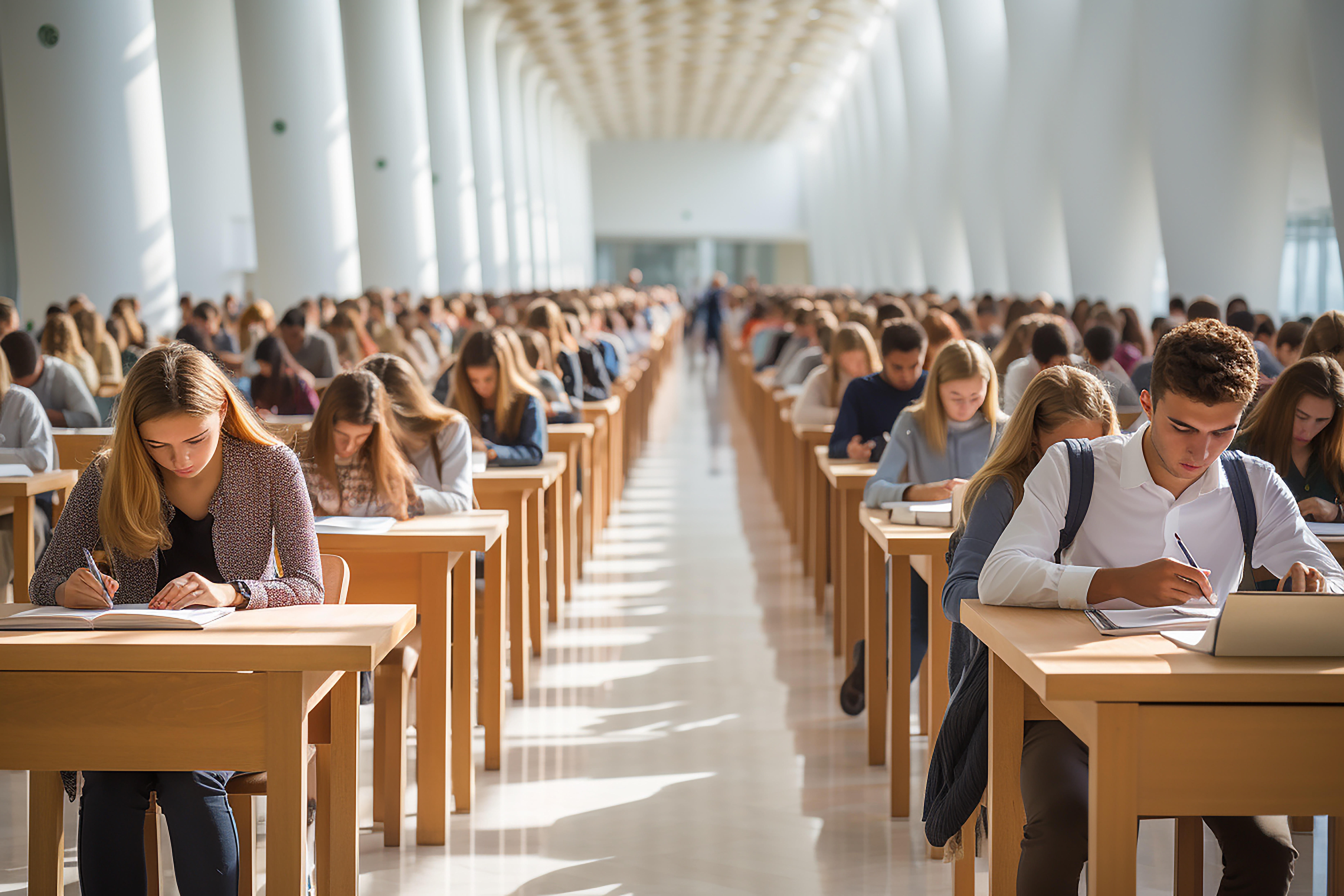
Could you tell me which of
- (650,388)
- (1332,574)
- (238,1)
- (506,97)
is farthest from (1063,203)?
(506,97)

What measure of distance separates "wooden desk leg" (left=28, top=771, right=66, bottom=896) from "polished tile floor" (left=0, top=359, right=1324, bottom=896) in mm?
372

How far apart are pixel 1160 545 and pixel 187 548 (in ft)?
6.26

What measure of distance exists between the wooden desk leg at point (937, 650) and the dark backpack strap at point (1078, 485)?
83 centimetres

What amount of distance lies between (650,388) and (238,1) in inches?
227

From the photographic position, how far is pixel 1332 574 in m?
2.30

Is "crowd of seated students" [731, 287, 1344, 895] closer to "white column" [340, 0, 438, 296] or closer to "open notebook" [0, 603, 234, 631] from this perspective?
"open notebook" [0, 603, 234, 631]

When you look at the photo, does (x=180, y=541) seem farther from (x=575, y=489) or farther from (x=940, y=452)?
(x=575, y=489)

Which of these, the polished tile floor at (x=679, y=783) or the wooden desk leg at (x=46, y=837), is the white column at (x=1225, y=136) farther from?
the wooden desk leg at (x=46, y=837)

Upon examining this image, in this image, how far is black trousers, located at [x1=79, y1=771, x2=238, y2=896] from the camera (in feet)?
7.80

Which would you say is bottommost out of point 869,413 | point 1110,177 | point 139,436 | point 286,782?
point 286,782

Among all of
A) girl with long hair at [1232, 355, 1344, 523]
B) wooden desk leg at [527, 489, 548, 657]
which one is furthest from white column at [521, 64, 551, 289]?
girl with long hair at [1232, 355, 1344, 523]

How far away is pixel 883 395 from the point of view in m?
5.00

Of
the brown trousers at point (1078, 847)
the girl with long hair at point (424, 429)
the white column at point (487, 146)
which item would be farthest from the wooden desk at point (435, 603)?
the white column at point (487, 146)

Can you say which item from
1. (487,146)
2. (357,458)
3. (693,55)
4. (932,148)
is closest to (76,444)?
(357,458)
